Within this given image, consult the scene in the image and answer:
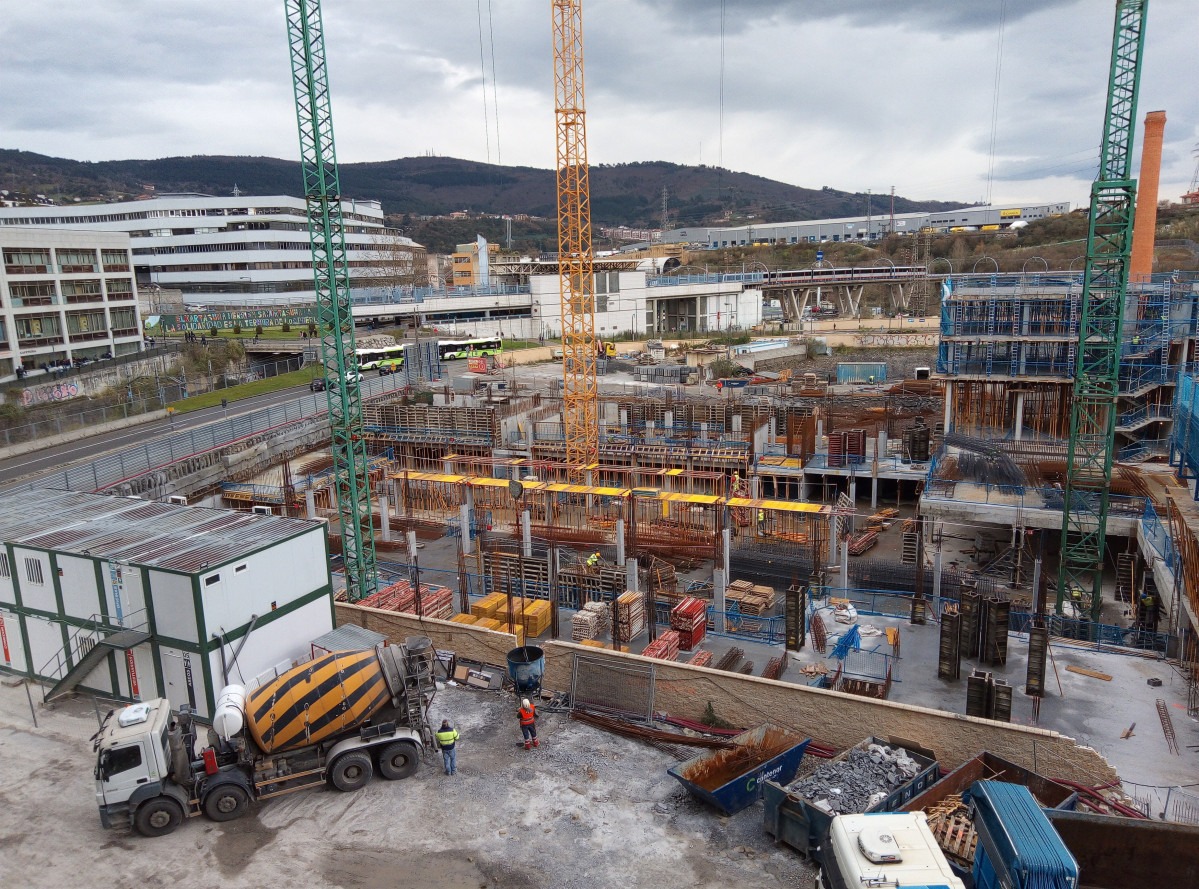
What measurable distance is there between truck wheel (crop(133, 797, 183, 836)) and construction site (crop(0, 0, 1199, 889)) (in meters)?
0.04

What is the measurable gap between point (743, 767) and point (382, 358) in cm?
4489

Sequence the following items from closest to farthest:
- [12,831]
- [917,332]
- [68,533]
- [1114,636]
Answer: [12,831]
[68,533]
[1114,636]
[917,332]

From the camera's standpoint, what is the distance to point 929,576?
19.8 meters

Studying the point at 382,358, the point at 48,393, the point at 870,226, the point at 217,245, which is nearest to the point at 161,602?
the point at 48,393

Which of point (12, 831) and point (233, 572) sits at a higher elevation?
point (233, 572)

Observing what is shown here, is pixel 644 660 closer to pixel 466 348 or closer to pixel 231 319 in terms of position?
pixel 466 348

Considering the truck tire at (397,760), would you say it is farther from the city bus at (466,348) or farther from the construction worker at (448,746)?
the city bus at (466,348)

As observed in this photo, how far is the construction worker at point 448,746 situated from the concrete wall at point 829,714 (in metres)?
3.00

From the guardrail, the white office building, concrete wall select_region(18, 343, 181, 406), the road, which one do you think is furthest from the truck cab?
the white office building

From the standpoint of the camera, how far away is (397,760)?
10781mm

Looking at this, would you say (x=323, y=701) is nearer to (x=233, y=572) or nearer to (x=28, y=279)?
(x=233, y=572)

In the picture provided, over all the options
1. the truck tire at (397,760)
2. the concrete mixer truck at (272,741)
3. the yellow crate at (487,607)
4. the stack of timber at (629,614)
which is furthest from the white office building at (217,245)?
the truck tire at (397,760)

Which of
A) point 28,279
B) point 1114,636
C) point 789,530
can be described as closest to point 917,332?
point 789,530

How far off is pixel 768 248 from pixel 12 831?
11830cm
